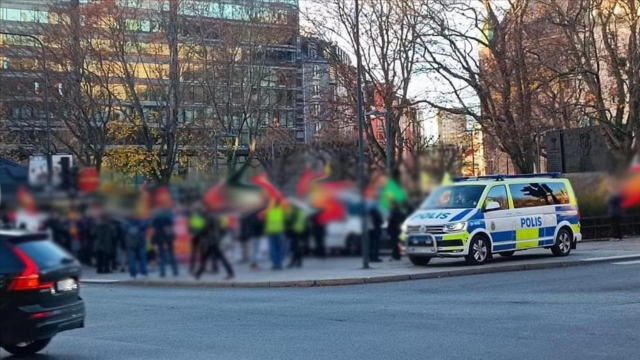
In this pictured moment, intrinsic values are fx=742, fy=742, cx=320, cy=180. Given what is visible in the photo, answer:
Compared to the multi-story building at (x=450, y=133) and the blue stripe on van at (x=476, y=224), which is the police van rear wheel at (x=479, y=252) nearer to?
the multi-story building at (x=450, y=133)

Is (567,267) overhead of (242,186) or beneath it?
beneath

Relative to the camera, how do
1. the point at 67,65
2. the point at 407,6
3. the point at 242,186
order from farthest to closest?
1. the point at 407,6
2. the point at 67,65
3. the point at 242,186

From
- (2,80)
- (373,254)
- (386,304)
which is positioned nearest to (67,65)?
(373,254)

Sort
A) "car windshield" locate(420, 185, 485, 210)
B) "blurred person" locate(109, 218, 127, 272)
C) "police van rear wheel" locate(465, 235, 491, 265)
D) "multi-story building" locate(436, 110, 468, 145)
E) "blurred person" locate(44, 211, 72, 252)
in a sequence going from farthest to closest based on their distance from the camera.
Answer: "police van rear wheel" locate(465, 235, 491, 265), "multi-story building" locate(436, 110, 468, 145), "car windshield" locate(420, 185, 485, 210), "blurred person" locate(109, 218, 127, 272), "blurred person" locate(44, 211, 72, 252)

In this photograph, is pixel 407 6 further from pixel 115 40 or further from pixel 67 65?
pixel 115 40

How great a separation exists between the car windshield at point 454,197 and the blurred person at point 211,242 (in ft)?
5.14

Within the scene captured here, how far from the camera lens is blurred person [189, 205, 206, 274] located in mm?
2580

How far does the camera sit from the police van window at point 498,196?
5039 mm

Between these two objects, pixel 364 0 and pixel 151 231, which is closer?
pixel 151 231

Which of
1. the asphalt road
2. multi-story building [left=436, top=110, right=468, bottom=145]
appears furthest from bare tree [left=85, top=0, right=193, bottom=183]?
multi-story building [left=436, top=110, right=468, bottom=145]

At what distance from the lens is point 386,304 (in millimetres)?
15594

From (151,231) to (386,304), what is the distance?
526 inches

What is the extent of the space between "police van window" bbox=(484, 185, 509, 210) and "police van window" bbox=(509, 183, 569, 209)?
13 cm

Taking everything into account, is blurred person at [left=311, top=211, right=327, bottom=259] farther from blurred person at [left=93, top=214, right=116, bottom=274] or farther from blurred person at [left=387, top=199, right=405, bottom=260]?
blurred person at [left=93, top=214, right=116, bottom=274]
